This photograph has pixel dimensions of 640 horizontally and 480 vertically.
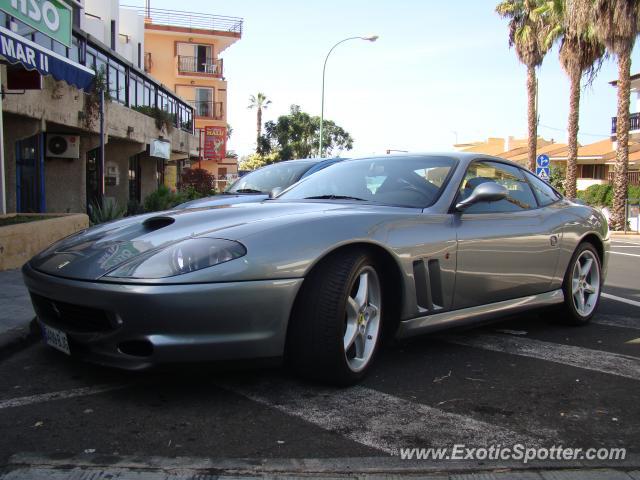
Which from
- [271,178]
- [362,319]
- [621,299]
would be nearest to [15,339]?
[362,319]

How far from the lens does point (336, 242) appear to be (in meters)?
3.24

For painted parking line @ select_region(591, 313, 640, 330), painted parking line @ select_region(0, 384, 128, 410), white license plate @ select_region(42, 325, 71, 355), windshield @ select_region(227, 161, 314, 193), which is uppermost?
windshield @ select_region(227, 161, 314, 193)

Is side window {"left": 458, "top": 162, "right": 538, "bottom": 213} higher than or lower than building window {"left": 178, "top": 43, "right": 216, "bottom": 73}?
lower

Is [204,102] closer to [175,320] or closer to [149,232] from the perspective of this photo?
[149,232]

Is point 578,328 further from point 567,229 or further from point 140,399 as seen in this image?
point 140,399

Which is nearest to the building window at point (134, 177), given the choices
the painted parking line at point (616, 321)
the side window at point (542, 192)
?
the side window at point (542, 192)

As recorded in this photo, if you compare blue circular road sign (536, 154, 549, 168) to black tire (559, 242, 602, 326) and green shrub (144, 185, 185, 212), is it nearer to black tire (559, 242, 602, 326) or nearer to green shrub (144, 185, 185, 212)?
green shrub (144, 185, 185, 212)

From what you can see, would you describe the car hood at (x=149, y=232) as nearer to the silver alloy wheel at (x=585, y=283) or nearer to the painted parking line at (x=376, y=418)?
the painted parking line at (x=376, y=418)

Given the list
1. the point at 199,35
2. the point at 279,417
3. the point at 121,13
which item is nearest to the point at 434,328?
the point at 279,417

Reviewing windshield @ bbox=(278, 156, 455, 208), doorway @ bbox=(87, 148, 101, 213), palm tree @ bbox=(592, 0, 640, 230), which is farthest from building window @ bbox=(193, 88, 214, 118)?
windshield @ bbox=(278, 156, 455, 208)

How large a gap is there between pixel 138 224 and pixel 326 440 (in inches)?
67.7

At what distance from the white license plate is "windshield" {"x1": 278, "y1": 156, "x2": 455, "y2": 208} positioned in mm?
1820

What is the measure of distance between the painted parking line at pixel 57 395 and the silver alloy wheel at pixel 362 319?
1.23 m

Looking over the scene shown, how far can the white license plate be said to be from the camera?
3.16 m
